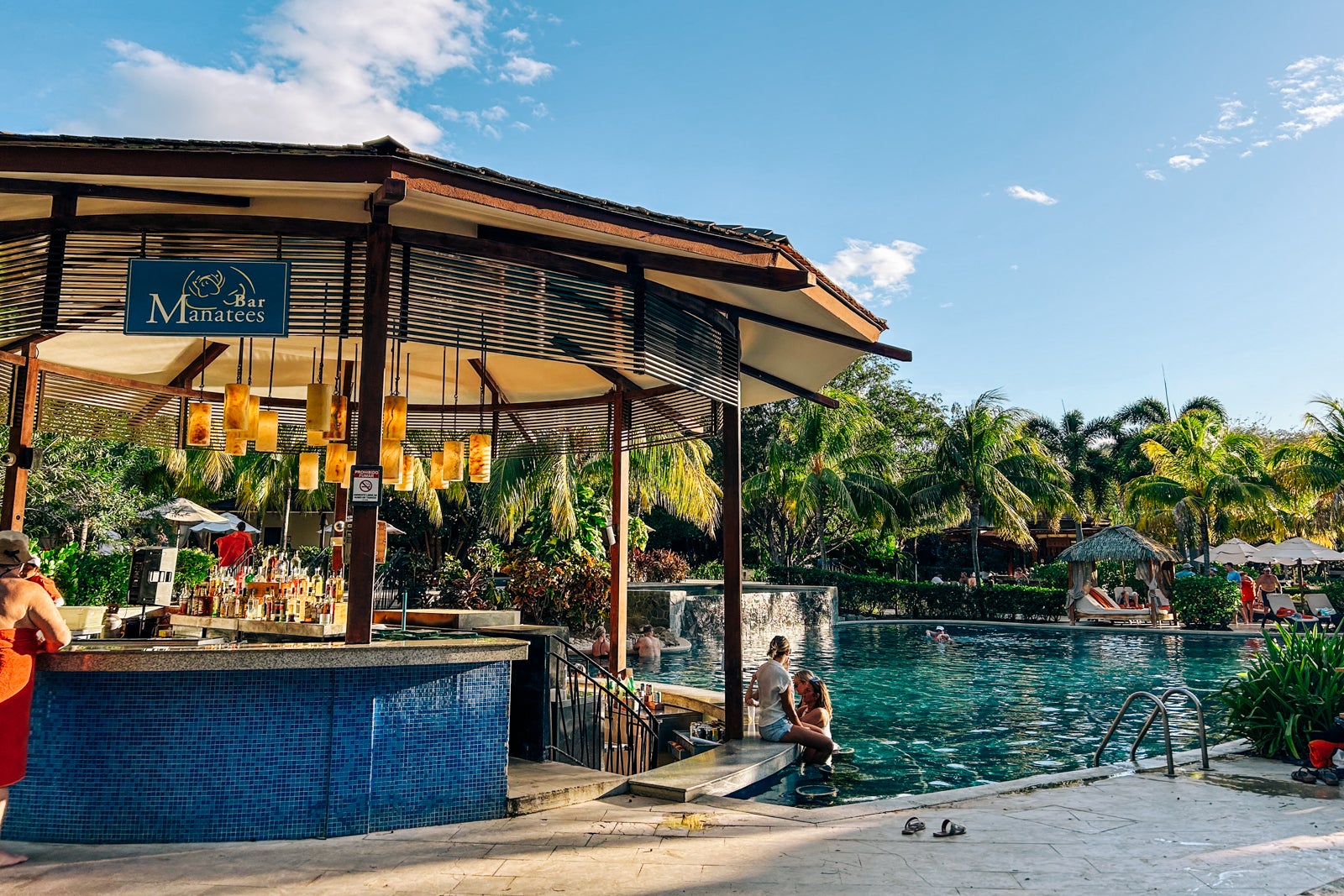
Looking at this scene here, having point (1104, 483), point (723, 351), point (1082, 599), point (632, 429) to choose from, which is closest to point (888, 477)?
point (1082, 599)

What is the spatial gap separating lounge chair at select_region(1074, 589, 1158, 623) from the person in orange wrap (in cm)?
2647

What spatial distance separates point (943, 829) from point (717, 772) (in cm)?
193

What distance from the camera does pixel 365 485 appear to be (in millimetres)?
5047

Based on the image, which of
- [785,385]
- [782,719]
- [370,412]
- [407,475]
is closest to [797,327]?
[785,385]

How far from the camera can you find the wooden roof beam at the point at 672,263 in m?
6.05

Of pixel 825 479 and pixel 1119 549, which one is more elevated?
pixel 825 479

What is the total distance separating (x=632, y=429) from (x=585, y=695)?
349 cm

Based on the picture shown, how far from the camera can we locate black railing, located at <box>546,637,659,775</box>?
Answer: 7.08 m

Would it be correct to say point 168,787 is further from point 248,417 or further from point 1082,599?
point 1082,599

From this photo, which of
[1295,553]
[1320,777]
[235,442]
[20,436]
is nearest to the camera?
[1320,777]

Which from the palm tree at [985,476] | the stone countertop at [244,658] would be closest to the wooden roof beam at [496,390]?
the stone countertop at [244,658]

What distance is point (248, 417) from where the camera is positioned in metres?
6.65

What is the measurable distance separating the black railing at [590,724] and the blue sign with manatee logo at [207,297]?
10.7ft

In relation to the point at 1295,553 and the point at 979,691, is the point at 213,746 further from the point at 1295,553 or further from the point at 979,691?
the point at 1295,553
